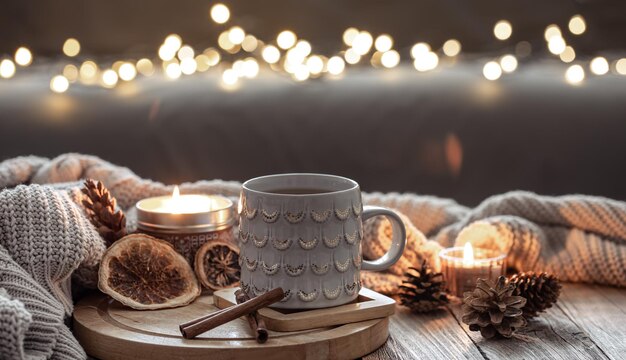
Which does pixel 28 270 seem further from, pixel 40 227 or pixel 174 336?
pixel 174 336

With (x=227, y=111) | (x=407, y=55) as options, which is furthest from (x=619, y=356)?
(x=407, y=55)

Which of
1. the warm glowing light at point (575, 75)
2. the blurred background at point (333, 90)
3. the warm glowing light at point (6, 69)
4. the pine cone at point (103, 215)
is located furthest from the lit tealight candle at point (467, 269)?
the warm glowing light at point (6, 69)

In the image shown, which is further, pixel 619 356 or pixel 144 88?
pixel 144 88

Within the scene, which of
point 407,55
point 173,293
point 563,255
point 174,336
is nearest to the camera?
point 174,336

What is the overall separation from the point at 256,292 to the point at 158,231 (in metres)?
0.16

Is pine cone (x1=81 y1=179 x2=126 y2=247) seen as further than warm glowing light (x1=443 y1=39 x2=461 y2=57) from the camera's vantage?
No

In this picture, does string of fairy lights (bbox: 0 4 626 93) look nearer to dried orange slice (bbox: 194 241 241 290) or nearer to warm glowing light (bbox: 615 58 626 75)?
warm glowing light (bbox: 615 58 626 75)

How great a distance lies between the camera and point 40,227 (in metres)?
0.75

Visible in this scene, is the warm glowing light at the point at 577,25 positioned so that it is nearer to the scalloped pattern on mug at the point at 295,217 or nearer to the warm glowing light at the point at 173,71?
the warm glowing light at the point at 173,71

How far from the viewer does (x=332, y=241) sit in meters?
0.72

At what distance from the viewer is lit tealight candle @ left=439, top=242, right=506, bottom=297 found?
883 mm

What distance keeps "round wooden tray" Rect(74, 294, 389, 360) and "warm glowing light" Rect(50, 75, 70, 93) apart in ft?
2.57

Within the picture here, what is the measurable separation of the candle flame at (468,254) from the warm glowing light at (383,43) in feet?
2.59

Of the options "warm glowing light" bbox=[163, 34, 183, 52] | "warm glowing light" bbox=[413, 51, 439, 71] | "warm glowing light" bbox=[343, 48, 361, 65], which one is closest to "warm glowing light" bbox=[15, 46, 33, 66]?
"warm glowing light" bbox=[163, 34, 183, 52]
